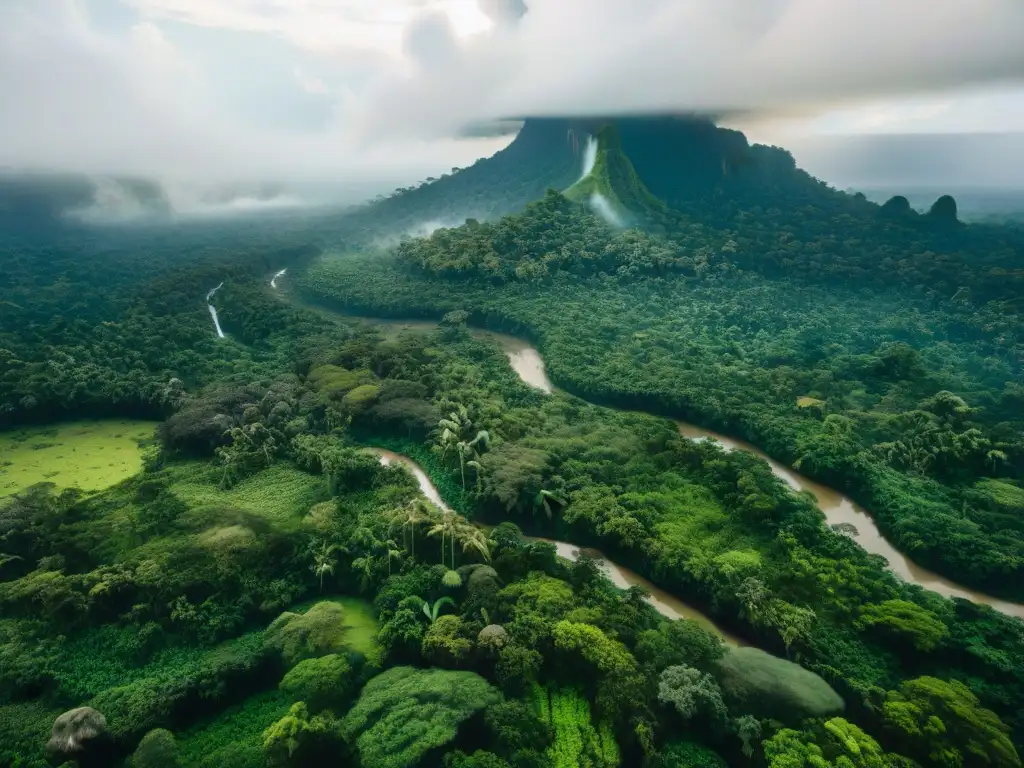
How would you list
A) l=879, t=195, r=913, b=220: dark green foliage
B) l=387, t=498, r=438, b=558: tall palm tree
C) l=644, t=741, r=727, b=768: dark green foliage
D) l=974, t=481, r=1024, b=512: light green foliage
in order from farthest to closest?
1. l=879, t=195, r=913, b=220: dark green foliage
2. l=974, t=481, r=1024, b=512: light green foliage
3. l=387, t=498, r=438, b=558: tall palm tree
4. l=644, t=741, r=727, b=768: dark green foliage

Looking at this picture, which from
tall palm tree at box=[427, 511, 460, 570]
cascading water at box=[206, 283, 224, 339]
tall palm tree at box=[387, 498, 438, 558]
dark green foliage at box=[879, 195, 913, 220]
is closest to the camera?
tall palm tree at box=[427, 511, 460, 570]

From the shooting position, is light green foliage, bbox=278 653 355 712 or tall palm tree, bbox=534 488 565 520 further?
tall palm tree, bbox=534 488 565 520

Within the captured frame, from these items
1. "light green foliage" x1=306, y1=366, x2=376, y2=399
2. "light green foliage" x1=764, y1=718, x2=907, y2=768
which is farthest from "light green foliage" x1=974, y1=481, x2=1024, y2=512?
"light green foliage" x1=306, y1=366, x2=376, y2=399

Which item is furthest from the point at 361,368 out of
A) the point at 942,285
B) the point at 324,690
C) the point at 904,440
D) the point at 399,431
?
the point at 942,285

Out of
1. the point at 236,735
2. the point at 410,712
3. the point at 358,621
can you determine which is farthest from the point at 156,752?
the point at 358,621

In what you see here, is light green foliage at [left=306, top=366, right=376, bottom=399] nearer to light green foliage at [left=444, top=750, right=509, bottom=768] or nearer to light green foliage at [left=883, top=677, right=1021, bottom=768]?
light green foliage at [left=444, top=750, right=509, bottom=768]

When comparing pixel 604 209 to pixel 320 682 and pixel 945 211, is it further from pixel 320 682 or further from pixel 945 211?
pixel 320 682
